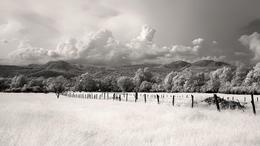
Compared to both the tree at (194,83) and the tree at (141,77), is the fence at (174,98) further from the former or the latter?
the tree at (141,77)

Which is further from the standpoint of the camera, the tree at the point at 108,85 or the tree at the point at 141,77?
the tree at the point at 108,85

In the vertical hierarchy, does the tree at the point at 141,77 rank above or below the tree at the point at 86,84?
above

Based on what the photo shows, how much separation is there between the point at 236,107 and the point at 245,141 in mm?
19987

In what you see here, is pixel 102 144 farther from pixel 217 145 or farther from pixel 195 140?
pixel 217 145

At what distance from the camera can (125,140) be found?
460 inches

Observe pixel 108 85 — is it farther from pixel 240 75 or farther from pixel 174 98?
pixel 174 98

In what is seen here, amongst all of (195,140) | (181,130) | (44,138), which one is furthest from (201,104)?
(44,138)

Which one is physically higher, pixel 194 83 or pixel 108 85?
pixel 194 83

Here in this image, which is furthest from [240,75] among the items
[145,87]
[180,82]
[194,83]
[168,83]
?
[145,87]

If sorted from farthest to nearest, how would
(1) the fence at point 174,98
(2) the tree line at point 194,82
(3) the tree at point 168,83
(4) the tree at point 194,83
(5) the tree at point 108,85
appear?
(5) the tree at point 108,85, (3) the tree at point 168,83, (4) the tree at point 194,83, (2) the tree line at point 194,82, (1) the fence at point 174,98

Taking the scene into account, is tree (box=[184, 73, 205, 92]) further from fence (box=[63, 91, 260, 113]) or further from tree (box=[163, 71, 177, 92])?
fence (box=[63, 91, 260, 113])

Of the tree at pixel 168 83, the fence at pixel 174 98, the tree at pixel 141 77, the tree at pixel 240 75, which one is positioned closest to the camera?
the fence at pixel 174 98

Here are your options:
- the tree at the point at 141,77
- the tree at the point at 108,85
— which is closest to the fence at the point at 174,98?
the tree at the point at 141,77

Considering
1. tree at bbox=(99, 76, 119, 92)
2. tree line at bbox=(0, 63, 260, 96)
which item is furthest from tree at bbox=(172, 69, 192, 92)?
tree at bbox=(99, 76, 119, 92)
